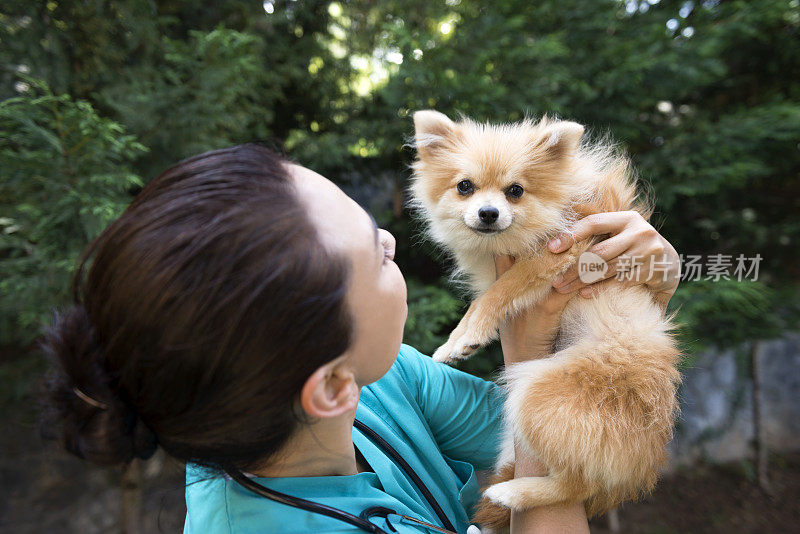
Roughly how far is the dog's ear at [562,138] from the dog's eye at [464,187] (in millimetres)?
340

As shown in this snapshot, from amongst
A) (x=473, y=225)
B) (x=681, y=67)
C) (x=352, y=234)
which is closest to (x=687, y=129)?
(x=681, y=67)

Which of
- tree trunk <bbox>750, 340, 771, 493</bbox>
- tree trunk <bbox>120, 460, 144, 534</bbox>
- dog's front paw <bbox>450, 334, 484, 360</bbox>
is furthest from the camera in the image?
tree trunk <bbox>750, 340, 771, 493</bbox>

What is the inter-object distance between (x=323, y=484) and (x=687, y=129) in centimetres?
366

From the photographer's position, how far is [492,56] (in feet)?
10.1

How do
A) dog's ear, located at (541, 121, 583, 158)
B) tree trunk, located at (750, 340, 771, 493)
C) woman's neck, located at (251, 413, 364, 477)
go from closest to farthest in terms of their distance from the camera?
woman's neck, located at (251, 413, 364, 477), dog's ear, located at (541, 121, 583, 158), tree trunk, located at (750, 340, 771, 493)

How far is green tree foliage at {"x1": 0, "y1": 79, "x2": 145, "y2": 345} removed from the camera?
7.02ft

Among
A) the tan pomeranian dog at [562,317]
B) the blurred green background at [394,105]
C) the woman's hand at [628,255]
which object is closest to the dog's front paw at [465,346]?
the tan pomeranian dog at [562,317]

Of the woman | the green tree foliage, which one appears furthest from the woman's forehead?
the green tree foliage

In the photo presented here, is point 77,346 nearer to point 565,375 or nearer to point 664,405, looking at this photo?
point 565,375

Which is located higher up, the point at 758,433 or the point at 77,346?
the point at 77,346

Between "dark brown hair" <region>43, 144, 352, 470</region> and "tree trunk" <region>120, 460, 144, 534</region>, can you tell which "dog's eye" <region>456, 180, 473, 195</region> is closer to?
"dark brown hair" <region>43, 144, 352, 470</region>

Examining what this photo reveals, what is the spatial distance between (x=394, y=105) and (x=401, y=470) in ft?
7.60

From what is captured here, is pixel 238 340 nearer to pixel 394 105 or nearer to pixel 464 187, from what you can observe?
pixel 464 187

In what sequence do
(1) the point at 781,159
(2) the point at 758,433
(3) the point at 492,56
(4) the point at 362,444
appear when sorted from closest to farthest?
(4) the point at 362,444 < (3) the point at 492,56 < (1) the point at 781,159 < (2) the point at 758,433
